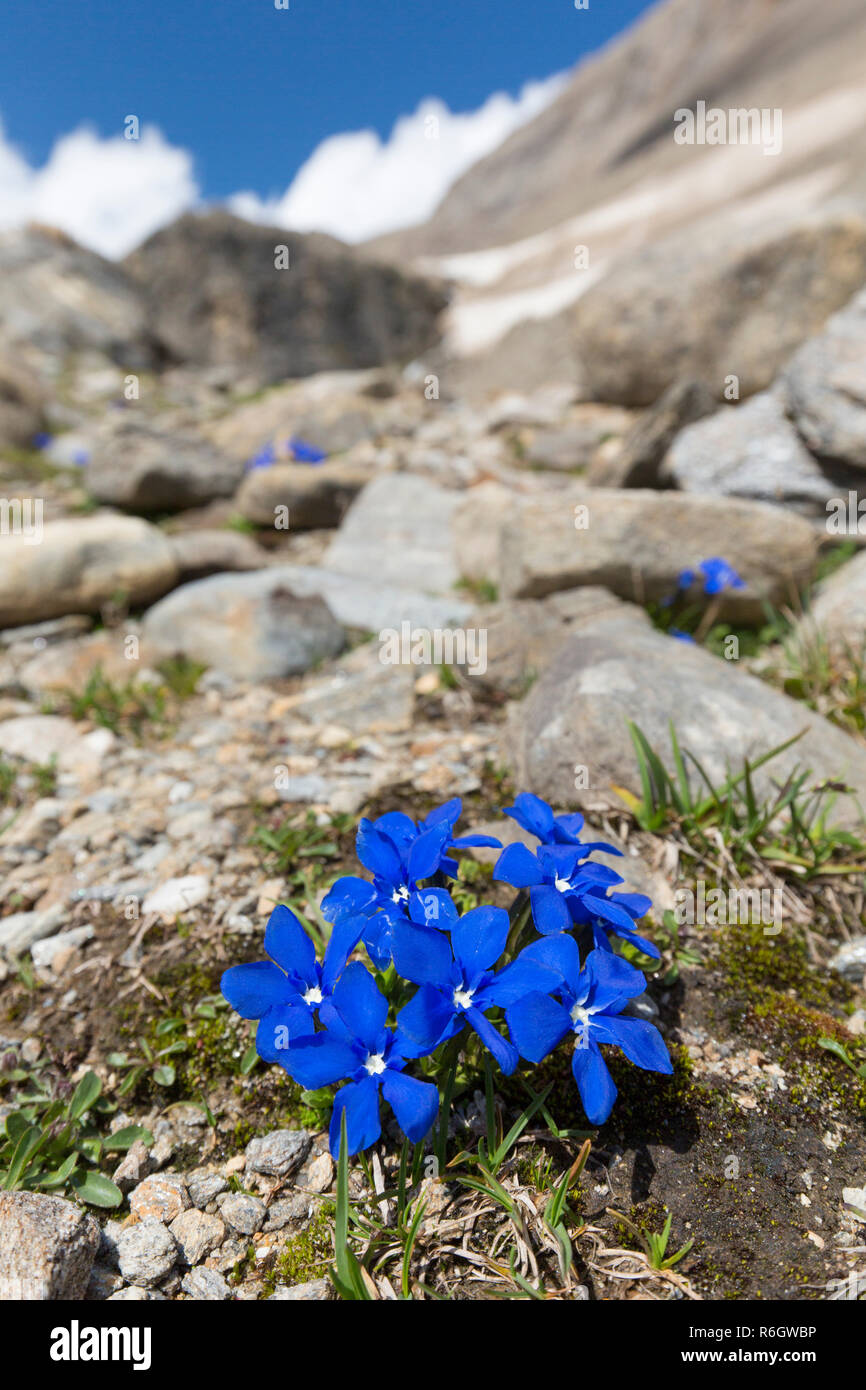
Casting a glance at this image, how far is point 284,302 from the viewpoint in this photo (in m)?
16.1

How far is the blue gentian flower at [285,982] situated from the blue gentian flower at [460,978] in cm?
20

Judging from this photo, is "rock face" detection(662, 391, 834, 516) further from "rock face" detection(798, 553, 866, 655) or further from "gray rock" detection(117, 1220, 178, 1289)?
"gray rock" detection(117, 1220, 178, 1289)

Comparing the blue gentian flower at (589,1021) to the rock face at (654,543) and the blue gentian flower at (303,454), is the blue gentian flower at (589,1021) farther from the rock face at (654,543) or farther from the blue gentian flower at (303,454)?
the blue gentian flower at (303,454)

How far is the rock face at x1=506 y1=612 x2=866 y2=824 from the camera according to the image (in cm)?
282

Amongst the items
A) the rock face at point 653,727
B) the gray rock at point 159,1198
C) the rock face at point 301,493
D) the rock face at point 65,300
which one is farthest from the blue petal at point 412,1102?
the rock face at point 65,300

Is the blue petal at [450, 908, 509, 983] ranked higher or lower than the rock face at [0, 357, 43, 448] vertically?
lower

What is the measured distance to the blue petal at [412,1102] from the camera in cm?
139

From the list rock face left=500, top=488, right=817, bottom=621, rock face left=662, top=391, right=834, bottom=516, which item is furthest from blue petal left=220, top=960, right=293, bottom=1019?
rock face left=662, top=391, right=834, bottom=516

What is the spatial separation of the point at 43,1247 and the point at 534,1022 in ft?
3.33

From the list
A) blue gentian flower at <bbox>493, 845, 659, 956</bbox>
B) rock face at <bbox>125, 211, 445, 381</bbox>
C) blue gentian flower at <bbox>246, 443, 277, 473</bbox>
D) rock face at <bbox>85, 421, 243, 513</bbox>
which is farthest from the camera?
rock face at <bbox>125, 211, 445, 381</bbox>

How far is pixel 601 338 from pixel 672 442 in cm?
269

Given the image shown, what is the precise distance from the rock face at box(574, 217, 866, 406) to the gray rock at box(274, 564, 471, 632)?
3764 mm

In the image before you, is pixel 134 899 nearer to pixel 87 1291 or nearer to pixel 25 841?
pixel 25 841

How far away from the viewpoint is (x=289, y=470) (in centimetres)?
680
